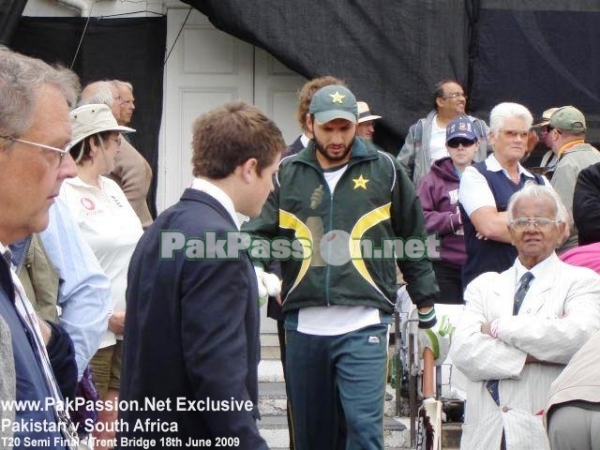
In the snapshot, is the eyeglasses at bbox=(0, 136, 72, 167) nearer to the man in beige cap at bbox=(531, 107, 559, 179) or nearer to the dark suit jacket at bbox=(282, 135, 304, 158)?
the dark suit jacket at bbox=(282, 135, 304, 158)

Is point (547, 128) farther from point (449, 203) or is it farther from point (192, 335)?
point (192, 335)

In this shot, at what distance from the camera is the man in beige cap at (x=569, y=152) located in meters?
8.04

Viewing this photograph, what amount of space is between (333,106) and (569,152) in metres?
2.69

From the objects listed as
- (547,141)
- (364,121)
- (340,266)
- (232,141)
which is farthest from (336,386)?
(547,141)

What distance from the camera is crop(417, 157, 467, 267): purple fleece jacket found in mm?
7879

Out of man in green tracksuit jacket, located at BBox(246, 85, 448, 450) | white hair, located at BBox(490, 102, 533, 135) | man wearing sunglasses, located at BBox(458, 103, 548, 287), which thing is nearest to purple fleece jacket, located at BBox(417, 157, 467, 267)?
man wearing sunglasses, located at BBox(458, 103, 548, 287)

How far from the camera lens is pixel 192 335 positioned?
3.80 meters

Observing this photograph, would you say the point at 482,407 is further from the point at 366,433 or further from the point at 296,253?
the point at 296,253

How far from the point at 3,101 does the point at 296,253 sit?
3.61 m

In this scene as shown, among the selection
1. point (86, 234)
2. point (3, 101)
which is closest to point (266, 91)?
point (86, 234)

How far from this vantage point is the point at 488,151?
8.99 meters

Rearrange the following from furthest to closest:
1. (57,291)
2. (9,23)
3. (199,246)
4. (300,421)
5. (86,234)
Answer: (9,23) → (300,421) → (86,234) → (57,291) → (199,246)

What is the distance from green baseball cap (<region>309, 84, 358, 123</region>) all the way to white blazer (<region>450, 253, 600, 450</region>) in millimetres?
1132

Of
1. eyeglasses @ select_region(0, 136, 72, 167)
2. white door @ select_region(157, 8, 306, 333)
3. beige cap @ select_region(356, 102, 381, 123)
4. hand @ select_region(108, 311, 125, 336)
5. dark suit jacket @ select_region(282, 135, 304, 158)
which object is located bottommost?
hand @ select_region(108, 311, 125, 336)
